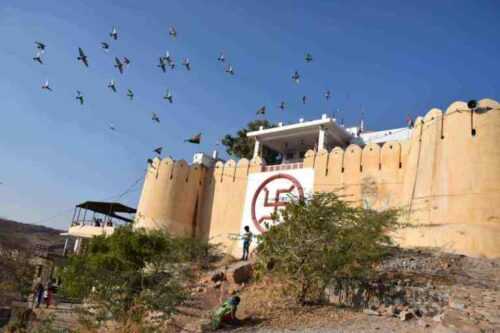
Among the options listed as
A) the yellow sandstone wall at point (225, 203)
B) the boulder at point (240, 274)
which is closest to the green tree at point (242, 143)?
the yellow sandstone wall at point (225, 203)

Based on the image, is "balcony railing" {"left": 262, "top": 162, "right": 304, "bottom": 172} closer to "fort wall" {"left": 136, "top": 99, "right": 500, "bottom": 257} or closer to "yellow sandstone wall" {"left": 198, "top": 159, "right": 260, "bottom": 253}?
"fort wall" {"left": 136, "top": 99, "right": 500, "bottom": 257}

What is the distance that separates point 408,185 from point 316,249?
9110 mm

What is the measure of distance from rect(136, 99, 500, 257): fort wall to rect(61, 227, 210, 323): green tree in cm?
592

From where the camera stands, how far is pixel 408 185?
18516 millimetres

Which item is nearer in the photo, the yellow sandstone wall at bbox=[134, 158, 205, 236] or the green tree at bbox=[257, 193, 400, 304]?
the green tree at bbox=[257, 193, 400, 304]

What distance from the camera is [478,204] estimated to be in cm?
1539

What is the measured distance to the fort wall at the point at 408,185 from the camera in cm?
1552

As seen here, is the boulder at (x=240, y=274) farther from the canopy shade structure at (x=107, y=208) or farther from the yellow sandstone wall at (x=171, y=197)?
the canopy shade structure at (x=107, y=208)

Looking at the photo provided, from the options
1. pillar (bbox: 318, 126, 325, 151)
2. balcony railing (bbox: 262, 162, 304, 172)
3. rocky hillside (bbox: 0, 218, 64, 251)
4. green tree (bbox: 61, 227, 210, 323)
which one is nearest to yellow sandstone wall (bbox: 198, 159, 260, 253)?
balcony railing (bbox: 262, 162, 304, 172)

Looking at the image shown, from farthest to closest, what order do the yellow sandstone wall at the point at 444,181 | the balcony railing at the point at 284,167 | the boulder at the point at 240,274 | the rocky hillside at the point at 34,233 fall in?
the rocky hillside at the point at 34,233
the balcony railing at the point at 284,167
the yellow sandstone wall at the point at 444,181
the boulder at the point at 240,274

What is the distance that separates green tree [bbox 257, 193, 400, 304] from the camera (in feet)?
35.9

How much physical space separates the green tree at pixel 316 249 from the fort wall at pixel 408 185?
5.45m

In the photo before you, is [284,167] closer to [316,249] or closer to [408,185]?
[408,185]

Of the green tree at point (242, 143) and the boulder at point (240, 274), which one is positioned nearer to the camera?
the boulder at point (240, 274)
